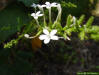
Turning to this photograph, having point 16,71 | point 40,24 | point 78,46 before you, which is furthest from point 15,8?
point 78,46

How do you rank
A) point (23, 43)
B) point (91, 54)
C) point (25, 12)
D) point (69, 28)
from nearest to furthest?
point (69, 28) → point (25, 12) → point (23, 43) → point (91, 54)

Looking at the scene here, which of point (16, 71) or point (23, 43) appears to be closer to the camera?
point (16, 71)

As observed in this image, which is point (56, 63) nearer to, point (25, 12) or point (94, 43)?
point (94, 43)

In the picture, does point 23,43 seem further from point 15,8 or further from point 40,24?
point 40,24

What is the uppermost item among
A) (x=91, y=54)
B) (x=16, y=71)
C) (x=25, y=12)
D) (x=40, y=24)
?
(x=25, y=12)

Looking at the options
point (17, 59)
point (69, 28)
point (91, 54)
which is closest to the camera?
point (69, 28)

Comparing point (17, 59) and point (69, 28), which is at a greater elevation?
point (69, 28)
